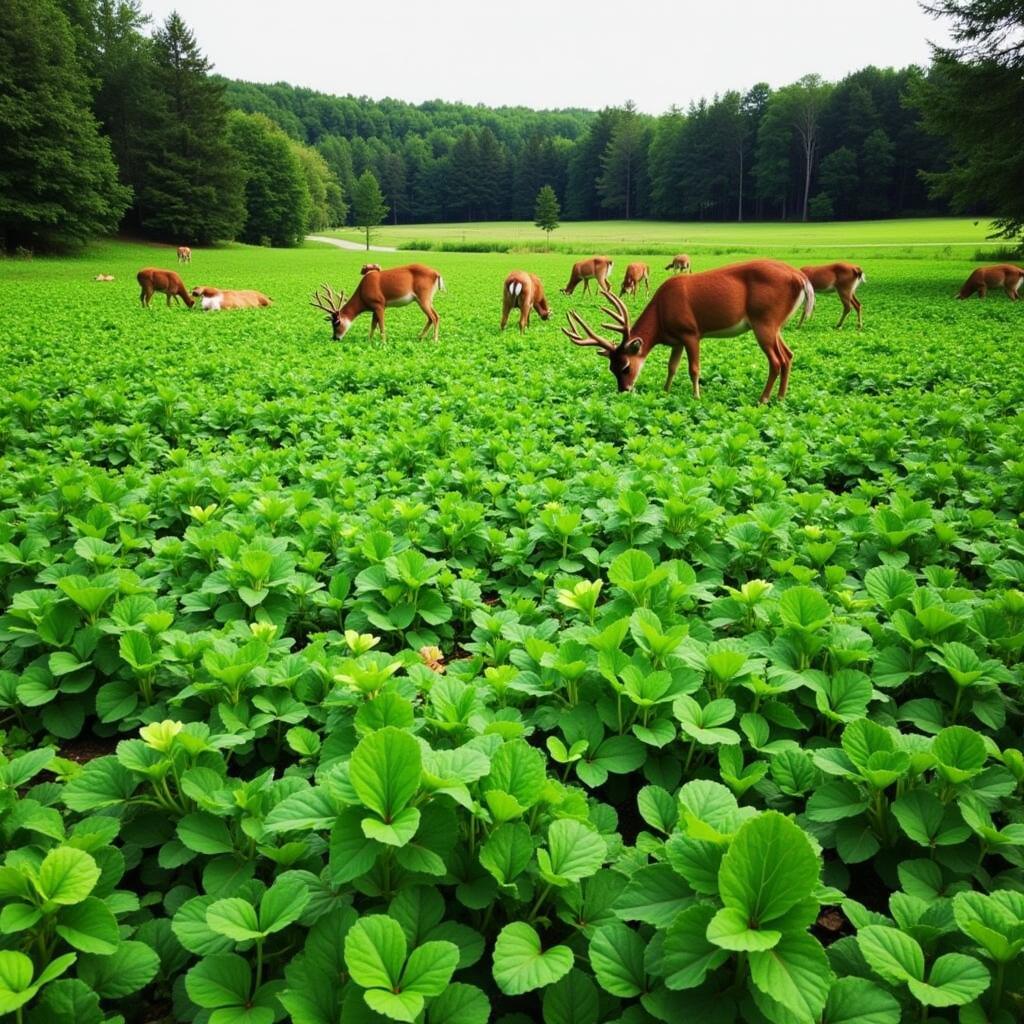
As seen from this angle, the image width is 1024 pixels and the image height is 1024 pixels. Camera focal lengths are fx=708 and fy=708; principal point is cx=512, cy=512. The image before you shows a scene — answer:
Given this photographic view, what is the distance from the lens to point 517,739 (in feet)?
6.57

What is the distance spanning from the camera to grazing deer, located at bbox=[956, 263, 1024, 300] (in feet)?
62.4

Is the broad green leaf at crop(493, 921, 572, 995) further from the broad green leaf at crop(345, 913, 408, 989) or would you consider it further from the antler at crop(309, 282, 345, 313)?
the antler at crop(309, 282, 345, 313)

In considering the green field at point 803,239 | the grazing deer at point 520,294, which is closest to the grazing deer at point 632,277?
the grazing deer at point 520,294

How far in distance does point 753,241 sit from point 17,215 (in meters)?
51.2

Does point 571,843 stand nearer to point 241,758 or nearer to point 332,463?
point 241,758

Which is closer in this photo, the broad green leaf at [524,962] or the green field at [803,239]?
the broad green leaf at [524,962]

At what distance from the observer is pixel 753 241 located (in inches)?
2307

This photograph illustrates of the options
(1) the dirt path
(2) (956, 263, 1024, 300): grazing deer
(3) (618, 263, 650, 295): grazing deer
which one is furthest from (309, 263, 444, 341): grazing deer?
(1) the dirt path

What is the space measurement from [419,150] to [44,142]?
105 m

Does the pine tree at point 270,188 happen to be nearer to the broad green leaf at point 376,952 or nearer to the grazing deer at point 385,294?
the grazing deer at point 385,294

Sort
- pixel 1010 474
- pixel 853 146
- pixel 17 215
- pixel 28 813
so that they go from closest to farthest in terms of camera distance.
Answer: pixel 28 813 → pixel 1010 474 → pixel 17 215 → pixel 853 146

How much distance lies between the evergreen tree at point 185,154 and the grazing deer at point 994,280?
5070cm

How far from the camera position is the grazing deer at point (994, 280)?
19031mm

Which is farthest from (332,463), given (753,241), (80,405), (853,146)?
(853,146)
